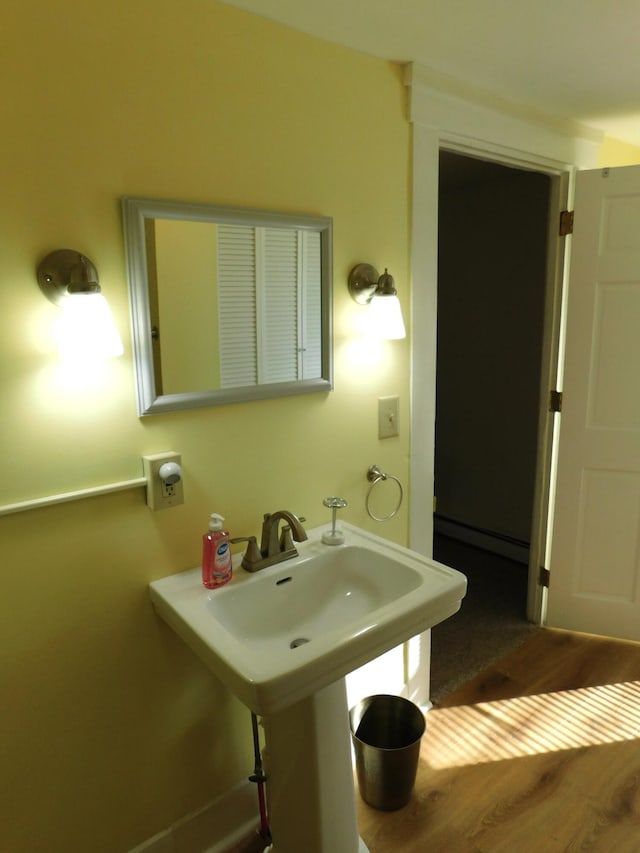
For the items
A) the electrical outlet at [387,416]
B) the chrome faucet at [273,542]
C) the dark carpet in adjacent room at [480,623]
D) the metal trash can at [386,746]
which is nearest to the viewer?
the chrome faucet at [273,542]

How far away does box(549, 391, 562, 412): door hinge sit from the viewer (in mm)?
2451

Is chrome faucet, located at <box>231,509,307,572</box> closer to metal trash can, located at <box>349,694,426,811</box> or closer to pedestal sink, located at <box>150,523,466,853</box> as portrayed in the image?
pedestal sink, located at <box>150,523,466,853</box>

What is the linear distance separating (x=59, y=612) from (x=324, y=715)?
25.6 inches

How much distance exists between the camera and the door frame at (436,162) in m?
1.73

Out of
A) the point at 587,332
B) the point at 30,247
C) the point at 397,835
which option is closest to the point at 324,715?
the point at 397,835

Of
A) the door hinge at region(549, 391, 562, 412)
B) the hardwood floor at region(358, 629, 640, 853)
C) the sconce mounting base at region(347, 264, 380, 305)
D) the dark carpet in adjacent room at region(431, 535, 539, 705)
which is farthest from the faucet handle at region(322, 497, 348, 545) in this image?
the door hinge at region(549, 391, 562, 412)

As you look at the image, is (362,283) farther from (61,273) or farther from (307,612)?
(307,612)

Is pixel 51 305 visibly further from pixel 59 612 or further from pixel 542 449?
pixel 542 449

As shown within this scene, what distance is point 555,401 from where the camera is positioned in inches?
97.2

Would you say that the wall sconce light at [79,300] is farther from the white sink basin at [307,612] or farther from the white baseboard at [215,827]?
the white baseboard at [215,827]

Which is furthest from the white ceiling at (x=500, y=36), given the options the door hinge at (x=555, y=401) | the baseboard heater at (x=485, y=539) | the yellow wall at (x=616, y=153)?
the baseboard heater at (x=485, y=539)

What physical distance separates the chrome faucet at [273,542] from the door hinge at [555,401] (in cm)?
148

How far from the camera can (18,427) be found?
1148 millimetres

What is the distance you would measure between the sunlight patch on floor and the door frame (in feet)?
2.17
